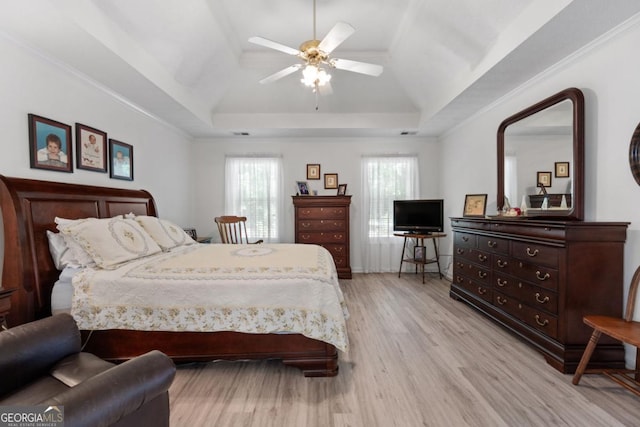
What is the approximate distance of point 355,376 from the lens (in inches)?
80.4

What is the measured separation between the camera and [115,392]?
0.95 m

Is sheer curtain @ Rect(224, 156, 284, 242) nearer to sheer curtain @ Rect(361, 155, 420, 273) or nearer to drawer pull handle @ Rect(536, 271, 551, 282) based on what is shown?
sheer curtain @ Rect(361, 155, 420, 273)

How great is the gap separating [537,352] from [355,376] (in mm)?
1590

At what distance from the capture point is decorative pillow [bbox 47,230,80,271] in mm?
2082

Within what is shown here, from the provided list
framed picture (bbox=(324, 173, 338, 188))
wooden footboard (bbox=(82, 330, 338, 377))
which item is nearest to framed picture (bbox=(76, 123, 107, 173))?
wooden footboard (bbox=(82, 330, 338, 377))

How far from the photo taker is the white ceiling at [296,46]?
202 cm

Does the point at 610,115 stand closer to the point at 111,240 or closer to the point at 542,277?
the point at 542,277

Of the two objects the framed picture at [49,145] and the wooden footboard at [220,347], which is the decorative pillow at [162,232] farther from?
the wooden footboard at [220,347]

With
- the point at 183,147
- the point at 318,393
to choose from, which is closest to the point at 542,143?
the point at 318,393

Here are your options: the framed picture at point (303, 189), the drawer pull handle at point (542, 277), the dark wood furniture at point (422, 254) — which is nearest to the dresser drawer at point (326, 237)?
the framed picture at point (303, 189)

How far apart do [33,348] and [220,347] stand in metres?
1.03

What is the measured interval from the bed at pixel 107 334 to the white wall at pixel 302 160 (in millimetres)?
2978

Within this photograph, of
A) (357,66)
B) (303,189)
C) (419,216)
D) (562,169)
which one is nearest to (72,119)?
(357,66)

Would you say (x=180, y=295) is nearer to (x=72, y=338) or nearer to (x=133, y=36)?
(x=72, y=338)
